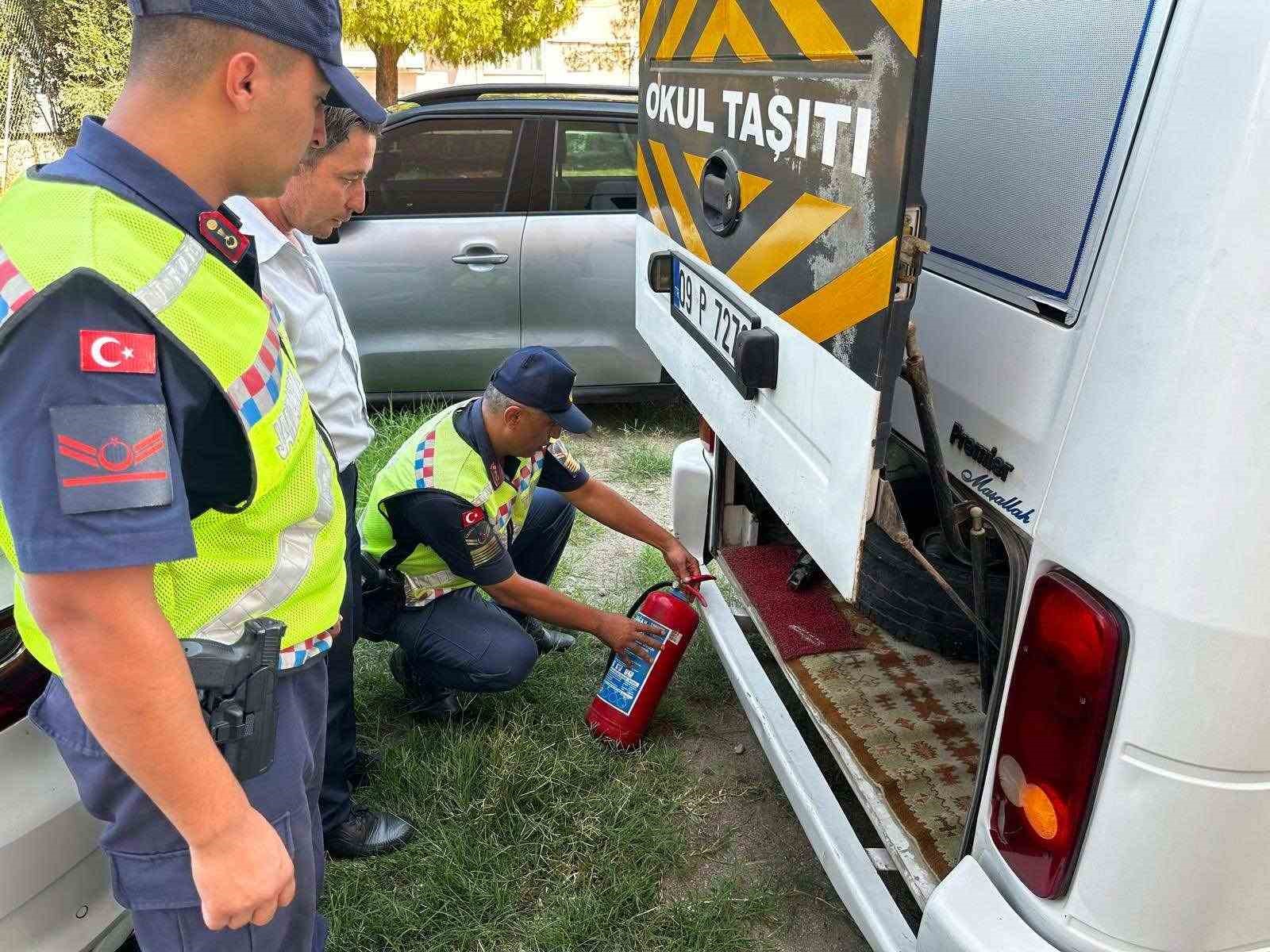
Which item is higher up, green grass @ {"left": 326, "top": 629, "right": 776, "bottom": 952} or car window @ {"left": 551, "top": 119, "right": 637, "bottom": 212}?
car window @ {"left": 551, "top": 119, "right": 637, "bottom": 212}

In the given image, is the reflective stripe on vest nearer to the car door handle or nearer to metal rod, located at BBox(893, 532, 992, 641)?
metal rod, located at BBox(893, 532, 992, 641)

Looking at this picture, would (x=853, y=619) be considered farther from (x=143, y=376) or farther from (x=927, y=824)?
(x=143, y=376)

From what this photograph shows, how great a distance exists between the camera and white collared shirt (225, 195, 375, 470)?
6.54 feet

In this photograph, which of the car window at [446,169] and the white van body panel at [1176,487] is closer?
the white van body panel at [1176,487]

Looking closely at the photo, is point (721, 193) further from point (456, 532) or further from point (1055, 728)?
point (1055, 728)

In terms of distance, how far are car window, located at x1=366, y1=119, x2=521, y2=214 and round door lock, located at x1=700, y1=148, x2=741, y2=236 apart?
2.88 metres

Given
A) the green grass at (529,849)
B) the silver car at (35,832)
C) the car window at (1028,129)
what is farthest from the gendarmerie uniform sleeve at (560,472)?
the silver car at (35,832)

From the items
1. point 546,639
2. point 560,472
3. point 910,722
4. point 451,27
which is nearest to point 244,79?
point 910,722

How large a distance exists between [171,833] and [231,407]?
1.90ft

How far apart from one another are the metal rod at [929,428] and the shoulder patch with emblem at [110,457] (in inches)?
37.8

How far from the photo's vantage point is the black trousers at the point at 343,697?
7.44 ft

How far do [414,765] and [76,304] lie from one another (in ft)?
6.28

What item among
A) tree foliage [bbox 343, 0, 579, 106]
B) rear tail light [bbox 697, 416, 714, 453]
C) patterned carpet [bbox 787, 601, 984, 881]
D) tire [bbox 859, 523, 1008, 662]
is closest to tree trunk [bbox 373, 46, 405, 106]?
tree foliage [bbox 343, 0, 579, 106]

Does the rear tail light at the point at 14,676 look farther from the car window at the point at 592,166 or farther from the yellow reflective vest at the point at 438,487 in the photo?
the car window at the point at 592,166
